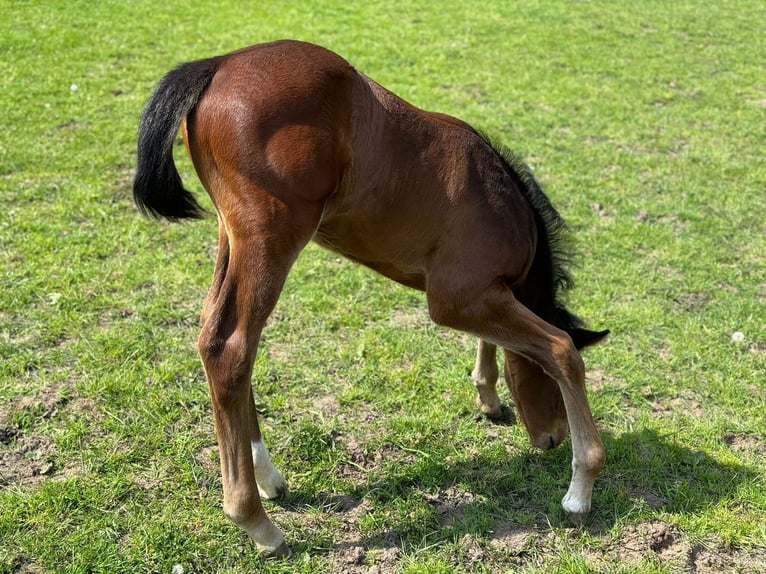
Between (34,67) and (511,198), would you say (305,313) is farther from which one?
(34,67)

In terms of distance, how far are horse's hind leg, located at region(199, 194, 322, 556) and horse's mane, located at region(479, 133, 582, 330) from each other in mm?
1098

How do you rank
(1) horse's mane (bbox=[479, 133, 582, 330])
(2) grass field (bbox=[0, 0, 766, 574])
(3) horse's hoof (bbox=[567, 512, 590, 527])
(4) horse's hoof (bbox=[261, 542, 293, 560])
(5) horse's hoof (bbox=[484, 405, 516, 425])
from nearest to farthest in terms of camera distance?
1. (4) horse's hoof (bbox=[261, 542, 293, 560])
2. (2) grass field (bbox=[0, 0, 766, 574])
3. (3) horse's hoof (bbox=[567, 512, 590, 527])
4. (1) horse's mane (bbox=[479, 133, 582, 330])
5. (5) horse's hoof (bbox=[484, 405, 516, 425])

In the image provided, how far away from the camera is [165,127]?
271 centimetres

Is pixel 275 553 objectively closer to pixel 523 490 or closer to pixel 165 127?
pixel 523 490

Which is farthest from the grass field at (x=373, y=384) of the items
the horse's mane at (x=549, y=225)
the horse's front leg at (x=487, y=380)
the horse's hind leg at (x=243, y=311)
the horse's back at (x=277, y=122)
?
the horse's back at (x=277, y=122)

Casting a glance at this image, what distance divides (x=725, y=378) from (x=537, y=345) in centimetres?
183

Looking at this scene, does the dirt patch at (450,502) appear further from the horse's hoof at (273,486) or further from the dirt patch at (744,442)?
the dirt patch at (744,442)

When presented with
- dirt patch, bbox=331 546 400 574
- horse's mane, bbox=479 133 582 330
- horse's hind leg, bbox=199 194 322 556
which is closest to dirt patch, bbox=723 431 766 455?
horse's mane, bbox=479 133 582 330

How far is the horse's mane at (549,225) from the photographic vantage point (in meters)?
3.35

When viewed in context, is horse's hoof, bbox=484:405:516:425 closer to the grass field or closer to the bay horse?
the grass field

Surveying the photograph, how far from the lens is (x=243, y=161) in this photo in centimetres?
265

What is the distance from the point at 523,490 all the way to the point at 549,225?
4.32 ft

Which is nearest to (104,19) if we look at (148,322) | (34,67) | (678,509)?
(34,67)

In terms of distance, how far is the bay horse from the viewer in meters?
2.67
